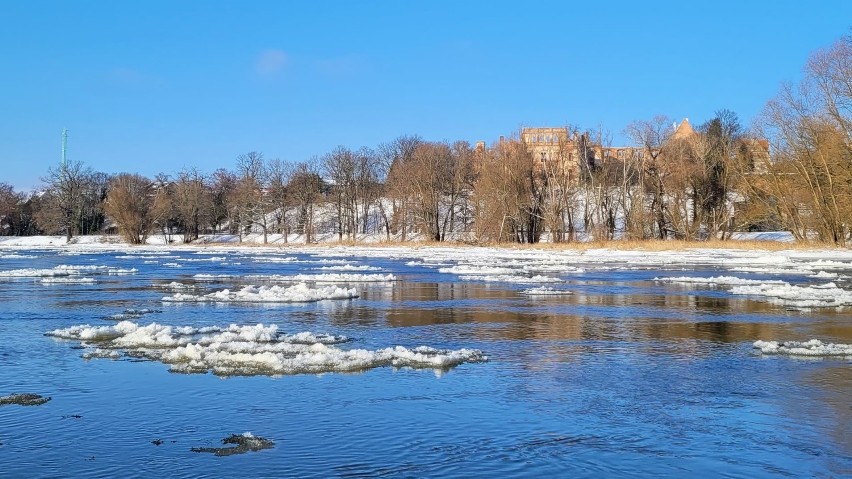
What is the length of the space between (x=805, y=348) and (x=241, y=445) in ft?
30.8

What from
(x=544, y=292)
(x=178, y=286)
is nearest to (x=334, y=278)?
(x=178, y=286)

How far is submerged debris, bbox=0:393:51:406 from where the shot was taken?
8.81 metres

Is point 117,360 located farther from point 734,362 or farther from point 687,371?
point 734,362

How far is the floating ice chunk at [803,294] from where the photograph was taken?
19531 millimetres

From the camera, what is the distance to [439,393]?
9461mm

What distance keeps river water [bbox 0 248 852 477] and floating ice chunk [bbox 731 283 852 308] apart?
43 cm

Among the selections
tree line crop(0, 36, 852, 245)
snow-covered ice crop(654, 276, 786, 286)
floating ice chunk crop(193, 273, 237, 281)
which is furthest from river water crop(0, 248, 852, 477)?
tree line crop(0, 36, 852, 245)

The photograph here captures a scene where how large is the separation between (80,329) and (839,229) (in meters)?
54.4

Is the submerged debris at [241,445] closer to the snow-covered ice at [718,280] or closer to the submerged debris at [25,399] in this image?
the submerged debris at [25,399]

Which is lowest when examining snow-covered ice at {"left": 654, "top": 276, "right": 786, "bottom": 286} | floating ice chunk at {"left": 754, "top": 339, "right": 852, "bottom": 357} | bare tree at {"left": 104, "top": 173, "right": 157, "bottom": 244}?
floating ice chunk at {"left": 754, "top": 339, "right": 852, "bottom": 357}

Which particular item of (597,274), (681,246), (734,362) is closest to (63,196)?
(681,246)

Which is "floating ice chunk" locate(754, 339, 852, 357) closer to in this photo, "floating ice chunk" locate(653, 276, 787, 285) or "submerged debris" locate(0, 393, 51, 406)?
"submerged debris" locate(0, 393, 51, 406)

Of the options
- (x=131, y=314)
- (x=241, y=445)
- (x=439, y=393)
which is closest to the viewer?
(x=241, y=445)

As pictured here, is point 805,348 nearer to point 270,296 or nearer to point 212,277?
point 270,296
